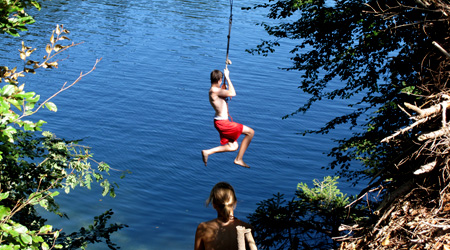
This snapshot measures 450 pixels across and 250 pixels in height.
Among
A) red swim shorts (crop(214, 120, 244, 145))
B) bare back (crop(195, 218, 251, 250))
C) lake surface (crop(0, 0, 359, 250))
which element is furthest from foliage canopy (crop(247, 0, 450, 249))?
lake surface (crop(0, 0, 359, 250))

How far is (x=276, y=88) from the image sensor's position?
20812mm

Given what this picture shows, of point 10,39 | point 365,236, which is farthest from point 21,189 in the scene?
point 10,39

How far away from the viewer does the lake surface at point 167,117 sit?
12828 millimetres

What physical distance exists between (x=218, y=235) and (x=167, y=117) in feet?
43.3

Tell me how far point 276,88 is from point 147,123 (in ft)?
18.6

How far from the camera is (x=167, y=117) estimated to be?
18.0 m

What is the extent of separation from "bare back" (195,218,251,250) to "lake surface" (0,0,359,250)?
4.37 meters

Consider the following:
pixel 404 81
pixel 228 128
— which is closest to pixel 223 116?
pixel 228 128

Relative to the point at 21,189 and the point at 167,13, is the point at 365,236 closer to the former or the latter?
the point at 21,189

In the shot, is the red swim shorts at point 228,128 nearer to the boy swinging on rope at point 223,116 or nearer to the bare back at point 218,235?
the boy swinging on rope at point 223,116

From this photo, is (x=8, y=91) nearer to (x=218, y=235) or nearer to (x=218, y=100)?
(x=218, y=235)

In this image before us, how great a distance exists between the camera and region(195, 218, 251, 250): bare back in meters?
4.93

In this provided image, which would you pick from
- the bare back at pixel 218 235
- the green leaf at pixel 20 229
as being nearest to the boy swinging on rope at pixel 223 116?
the bare back at pixel 218 235

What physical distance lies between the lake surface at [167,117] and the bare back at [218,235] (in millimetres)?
4372
